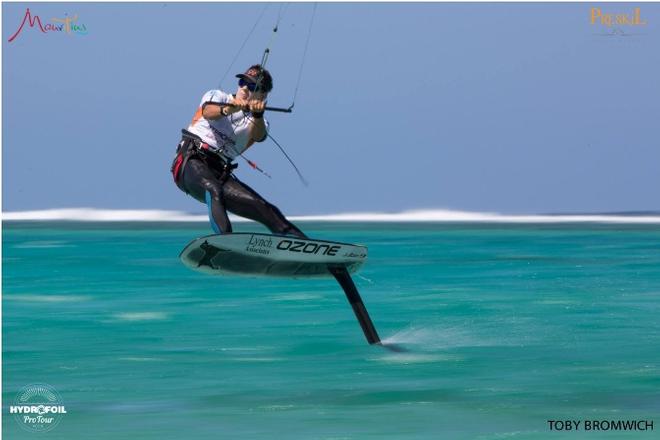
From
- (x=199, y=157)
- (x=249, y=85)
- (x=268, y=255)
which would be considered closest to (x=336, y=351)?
(x=268, y=255)

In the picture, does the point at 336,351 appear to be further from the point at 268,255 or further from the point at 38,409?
the point at 38,409

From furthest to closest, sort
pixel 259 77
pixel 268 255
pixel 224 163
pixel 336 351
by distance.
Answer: pixel 336 351 → pixel 224 163 → pixel 268 255 → pixel 259 77

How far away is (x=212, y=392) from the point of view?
12719mm

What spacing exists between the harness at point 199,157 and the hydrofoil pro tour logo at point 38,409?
7.90 ft

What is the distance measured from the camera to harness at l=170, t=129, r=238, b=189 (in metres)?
11.4

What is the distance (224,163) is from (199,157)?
0.77 feet

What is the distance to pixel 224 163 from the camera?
11492 mm

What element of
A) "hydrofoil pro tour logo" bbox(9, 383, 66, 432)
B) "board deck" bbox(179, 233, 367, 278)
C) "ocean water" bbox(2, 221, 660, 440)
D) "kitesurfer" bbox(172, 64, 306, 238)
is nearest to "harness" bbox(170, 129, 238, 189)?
"kitesurfer" bbox(172, 64, 306, 238)

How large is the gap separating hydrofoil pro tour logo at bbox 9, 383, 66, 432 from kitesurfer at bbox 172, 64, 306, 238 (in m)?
2.28

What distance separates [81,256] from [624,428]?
86.9 ft

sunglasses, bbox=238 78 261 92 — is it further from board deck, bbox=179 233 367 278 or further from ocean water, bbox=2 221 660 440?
ocean water, bbox=2 221 660 440

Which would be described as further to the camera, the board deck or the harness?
the harness

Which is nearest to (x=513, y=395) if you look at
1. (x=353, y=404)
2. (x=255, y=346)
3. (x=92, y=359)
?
(x=353, y=404)

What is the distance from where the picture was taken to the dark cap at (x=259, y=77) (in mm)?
10969
